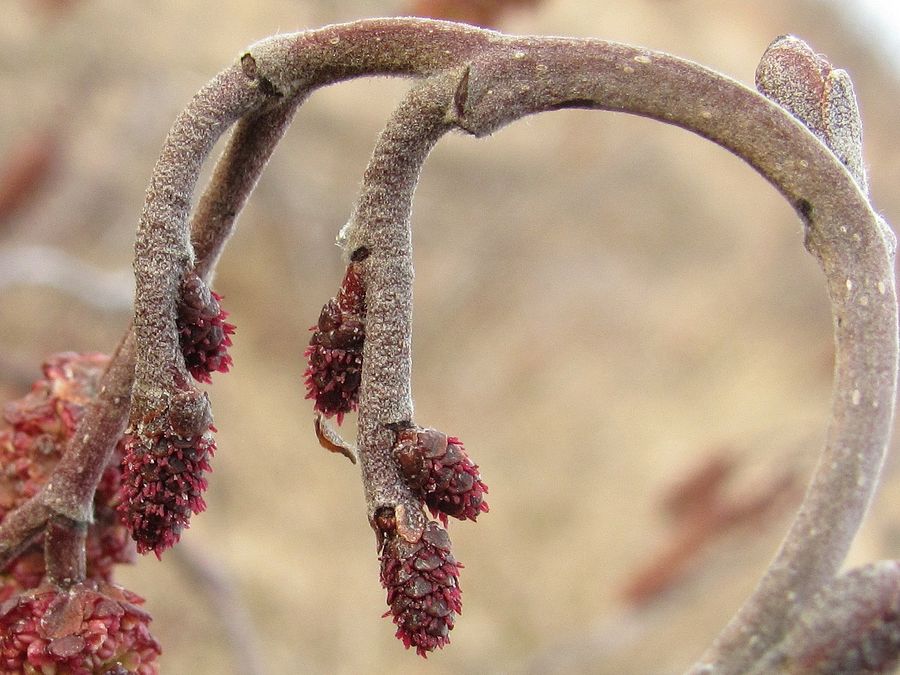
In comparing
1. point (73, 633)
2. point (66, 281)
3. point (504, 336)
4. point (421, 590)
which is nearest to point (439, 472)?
point (421, 590)

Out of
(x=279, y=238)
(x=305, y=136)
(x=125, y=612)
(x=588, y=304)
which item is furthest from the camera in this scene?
(x=588, y=304)

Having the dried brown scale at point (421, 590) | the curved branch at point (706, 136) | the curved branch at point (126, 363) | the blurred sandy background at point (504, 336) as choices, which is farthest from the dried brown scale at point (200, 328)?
the blurred sandy background at point (504, 336)

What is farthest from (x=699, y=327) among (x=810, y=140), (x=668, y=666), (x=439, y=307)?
(x=810, y=140)

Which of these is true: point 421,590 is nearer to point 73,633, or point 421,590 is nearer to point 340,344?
point 340,344

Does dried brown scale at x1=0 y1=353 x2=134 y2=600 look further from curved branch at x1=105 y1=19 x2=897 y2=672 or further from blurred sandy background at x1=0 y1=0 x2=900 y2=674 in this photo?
blurred sandy background at x1=0 y1=0 x2=900 y2=674

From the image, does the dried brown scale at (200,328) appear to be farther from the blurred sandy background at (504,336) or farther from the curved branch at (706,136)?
the blurred sandy background at (504,336)

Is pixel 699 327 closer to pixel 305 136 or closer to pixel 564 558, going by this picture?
pixel 564 558

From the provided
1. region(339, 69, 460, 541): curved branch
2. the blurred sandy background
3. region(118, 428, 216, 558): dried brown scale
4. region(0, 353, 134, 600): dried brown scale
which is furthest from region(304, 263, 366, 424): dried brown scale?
the blurred sandy background

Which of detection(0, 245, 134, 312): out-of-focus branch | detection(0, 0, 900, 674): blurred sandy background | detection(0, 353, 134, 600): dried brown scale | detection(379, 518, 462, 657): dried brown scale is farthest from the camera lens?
detection(0, 0, 900, 674): blurred sandy background
